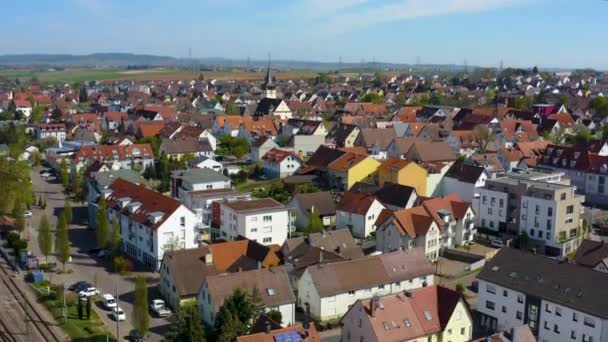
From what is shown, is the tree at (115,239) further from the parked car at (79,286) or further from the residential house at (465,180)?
the residential house at (465,180)

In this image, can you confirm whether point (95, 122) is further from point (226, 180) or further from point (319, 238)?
point (319, 238)

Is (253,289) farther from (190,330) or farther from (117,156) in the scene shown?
(117,156)

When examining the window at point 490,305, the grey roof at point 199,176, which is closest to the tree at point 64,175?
the grey roof at point 199,176

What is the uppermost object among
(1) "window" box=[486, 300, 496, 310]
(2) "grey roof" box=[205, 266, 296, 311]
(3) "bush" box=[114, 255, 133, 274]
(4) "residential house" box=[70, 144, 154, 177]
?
(4) "residential house" box=[70, 144, 154, 177]

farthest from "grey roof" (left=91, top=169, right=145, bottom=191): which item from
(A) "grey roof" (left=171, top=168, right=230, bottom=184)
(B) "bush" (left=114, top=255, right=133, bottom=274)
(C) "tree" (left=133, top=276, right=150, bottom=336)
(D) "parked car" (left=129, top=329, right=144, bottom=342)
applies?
(C) "tree" (left=133, top=276, right=150, bottom=336)

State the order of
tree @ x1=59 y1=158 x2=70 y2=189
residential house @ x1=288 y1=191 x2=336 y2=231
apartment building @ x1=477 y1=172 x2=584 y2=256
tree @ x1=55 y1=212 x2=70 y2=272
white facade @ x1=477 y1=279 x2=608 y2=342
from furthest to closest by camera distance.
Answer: tree @ x1=59 y1=158 x2=70 y2=189, residential house @ x1=288 y1=191 x2=336 y2=231, apartment building @ x1=477 y1=172 x2=584 y2=256, tree @ x1=55 y1=212 x2=70 y2=272, white facade @ x1=477 y1=279 x2=608 y2=342

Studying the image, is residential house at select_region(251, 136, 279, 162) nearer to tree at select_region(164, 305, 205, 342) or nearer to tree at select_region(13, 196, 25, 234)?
tree at select_region(13, 196, 25, 234)

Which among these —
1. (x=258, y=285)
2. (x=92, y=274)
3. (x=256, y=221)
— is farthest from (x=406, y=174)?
(x=92, y=274)
